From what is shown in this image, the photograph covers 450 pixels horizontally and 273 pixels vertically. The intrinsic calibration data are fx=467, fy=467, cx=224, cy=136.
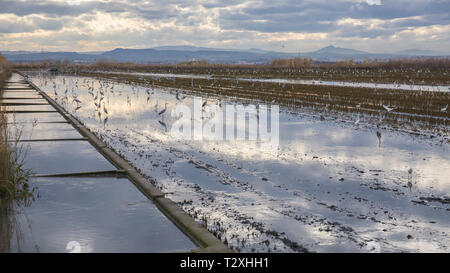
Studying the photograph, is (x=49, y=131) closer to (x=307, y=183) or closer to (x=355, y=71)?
(x=307, y=183)

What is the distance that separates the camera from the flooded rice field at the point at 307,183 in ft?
21.3

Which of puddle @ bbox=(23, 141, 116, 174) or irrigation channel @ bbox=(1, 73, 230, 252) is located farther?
puddle @ bbox=(23, 141, 116, 174)

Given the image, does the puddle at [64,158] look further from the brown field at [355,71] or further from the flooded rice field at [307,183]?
the brown field at [355,71]

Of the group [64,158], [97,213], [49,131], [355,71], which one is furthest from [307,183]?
[355,71]

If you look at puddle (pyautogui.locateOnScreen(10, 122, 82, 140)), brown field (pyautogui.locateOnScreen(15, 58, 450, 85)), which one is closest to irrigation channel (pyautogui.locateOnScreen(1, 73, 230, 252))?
puddle (pyautogui.locateOnScreen(10, 122, 82, 140))

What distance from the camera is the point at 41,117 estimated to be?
774 inches

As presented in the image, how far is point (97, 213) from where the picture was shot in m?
7.43

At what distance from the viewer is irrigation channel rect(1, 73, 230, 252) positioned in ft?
20.1

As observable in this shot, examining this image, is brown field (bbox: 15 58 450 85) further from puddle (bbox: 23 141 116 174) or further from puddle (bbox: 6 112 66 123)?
puddle (bbox: 23 141 116 174)

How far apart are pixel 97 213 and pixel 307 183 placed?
416 cm

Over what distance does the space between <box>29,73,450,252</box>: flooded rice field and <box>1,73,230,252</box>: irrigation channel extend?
418 millimetres

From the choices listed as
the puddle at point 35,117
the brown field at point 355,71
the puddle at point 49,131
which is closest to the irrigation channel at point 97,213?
the puddle at point 49,131

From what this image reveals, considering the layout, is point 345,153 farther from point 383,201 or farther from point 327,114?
point 327,114

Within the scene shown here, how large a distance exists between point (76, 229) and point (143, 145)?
269 inches
